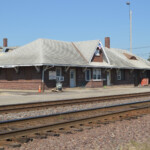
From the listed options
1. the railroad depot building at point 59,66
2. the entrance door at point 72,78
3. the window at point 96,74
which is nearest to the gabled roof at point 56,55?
the railroad depot building at point 59,66

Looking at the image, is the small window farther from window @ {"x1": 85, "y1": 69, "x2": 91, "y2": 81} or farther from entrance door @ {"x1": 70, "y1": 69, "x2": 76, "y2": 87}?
window @ {"x1": 85, "y1": 69, "x2": 91, "y2": 81}

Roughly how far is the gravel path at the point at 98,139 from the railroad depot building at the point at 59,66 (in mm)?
16053

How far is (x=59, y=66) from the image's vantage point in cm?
2648

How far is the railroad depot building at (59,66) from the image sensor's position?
82.5ft

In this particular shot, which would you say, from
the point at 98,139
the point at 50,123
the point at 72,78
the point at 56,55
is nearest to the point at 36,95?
the point at 56,55

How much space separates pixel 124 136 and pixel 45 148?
2266 mm

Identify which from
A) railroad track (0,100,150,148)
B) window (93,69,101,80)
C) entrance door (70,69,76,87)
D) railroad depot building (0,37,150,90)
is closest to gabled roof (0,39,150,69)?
railroad depot building (0,37,150,90)

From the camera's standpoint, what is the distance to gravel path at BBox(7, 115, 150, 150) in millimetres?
6047

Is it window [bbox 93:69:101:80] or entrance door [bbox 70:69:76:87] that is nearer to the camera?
entrance door [bbox 70:69:76:87]

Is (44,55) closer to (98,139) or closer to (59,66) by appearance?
(59,66)

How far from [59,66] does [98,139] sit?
20.0 meters

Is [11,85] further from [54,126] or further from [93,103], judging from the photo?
[54,126]

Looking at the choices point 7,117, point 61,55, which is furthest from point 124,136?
point 61,55

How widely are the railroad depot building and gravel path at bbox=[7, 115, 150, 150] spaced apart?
16.1 metres
